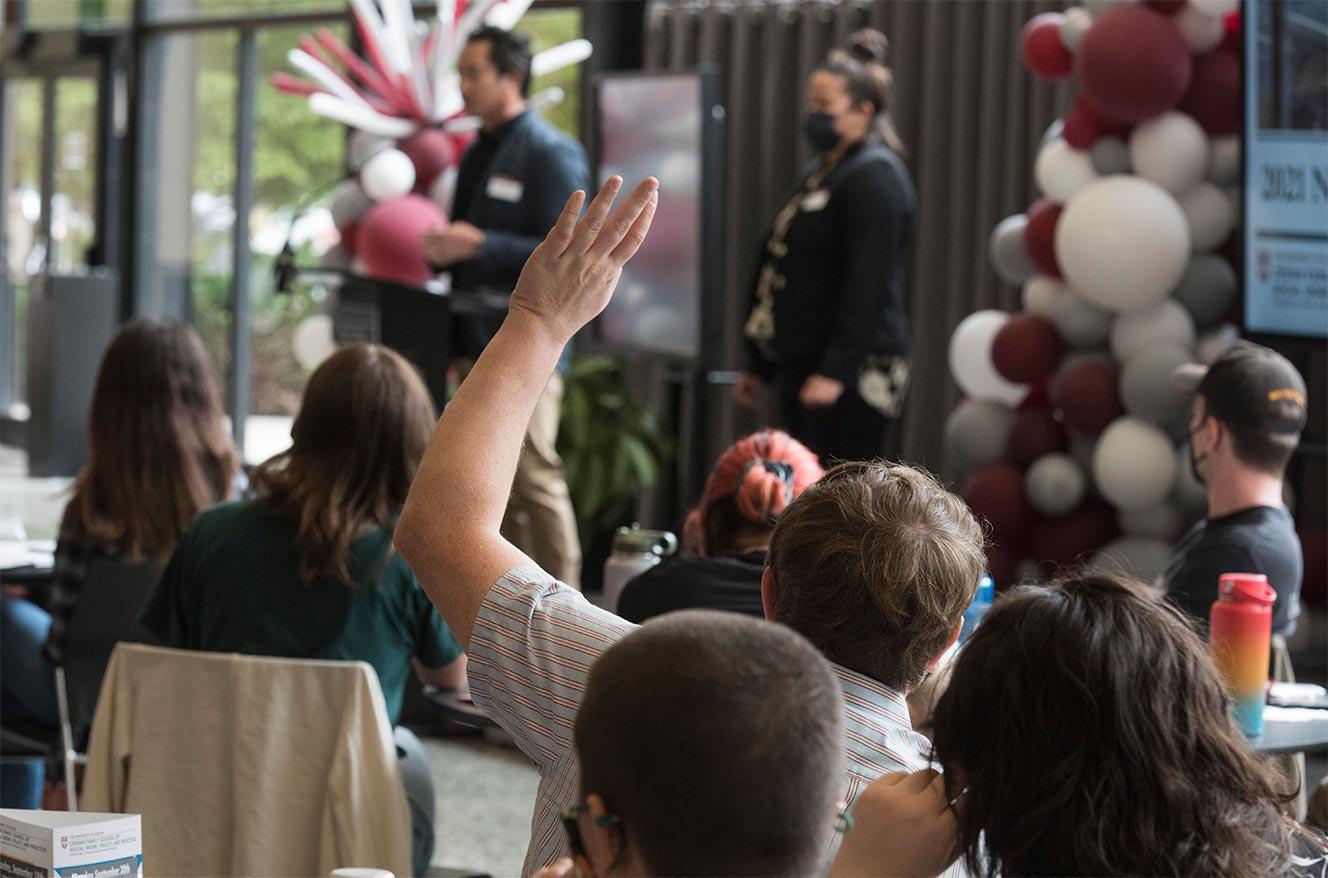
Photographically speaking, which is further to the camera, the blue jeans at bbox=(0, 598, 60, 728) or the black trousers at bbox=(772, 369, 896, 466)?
the black trousers at bbox=(772, 369, 896, 466)

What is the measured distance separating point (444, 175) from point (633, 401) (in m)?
0.99

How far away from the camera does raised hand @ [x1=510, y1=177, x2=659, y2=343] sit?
4.52 feet

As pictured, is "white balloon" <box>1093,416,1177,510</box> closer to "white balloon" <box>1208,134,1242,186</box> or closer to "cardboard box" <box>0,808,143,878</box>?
"white balloon" <box>1208,134,1242,186</box>

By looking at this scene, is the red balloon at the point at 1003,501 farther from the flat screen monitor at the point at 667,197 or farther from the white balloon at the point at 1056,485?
the flat screen monitor at the point at 667,197

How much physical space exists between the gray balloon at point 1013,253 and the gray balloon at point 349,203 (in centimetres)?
217

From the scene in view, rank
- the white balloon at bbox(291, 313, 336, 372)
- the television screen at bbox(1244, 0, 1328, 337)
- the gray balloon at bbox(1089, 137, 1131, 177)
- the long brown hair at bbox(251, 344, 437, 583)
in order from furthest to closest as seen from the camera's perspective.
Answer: the white balloon at bbox(291, 313, 336, 372) → the gray balloon at bbox(1089, 137, 1131, 177) → the television screen at bbox(1244, 0, 1328, 337) → the long brown hair at bbox(251, 344, 437, 583)

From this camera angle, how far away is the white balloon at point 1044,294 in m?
4.19

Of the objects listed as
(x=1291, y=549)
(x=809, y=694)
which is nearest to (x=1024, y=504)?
(x=1291, y=549)

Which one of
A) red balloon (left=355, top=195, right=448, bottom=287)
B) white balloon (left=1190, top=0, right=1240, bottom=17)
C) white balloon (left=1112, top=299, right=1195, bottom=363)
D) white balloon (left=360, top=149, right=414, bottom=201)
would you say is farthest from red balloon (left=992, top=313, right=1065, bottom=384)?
white balloon (left=360, top=149, right=414, bottom=201)

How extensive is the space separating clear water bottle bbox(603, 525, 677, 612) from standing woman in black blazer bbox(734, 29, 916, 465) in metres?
1.98

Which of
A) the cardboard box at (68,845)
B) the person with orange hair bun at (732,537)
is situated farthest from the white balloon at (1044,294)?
the cardboard box at (68,845)

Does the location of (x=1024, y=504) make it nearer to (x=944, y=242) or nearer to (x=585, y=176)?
(x=944, y=242)

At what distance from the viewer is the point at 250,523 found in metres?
2.38

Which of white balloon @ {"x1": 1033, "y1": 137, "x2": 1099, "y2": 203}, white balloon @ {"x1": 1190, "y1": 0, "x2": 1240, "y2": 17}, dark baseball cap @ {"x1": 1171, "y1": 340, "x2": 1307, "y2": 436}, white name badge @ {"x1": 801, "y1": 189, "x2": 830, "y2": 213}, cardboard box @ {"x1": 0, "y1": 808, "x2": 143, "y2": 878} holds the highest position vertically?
white balloon @ {"x1": 1190, "y1": 0, "x2": 1240, "y2": 17}
